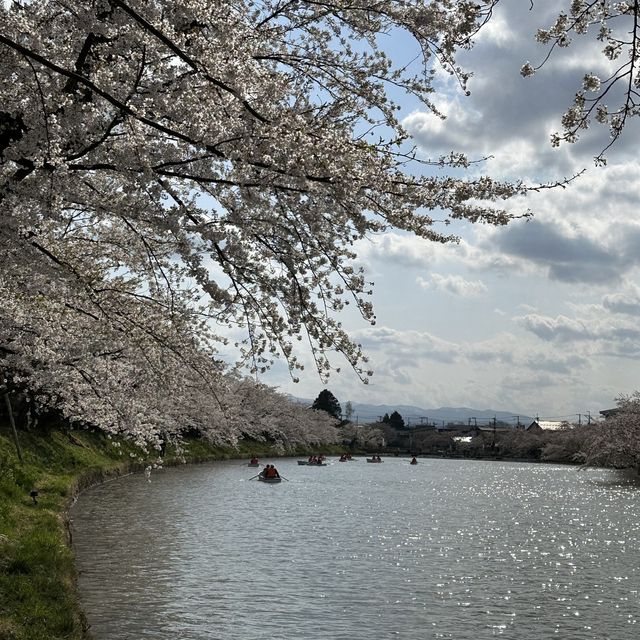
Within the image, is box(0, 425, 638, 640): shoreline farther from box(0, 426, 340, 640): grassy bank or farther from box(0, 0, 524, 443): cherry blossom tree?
box(0, 0, 524, 443): cherry blossom tree

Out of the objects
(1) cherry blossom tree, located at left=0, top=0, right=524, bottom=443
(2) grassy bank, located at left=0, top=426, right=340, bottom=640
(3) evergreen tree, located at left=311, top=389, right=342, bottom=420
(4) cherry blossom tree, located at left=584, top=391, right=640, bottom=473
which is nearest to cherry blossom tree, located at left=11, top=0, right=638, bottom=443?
(1) cherry blossom tree, located at left=0, top=0, right=524, bottom=443

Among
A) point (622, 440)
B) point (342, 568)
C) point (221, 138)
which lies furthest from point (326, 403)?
point (221, 138)

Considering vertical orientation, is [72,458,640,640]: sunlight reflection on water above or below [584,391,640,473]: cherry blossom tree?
below

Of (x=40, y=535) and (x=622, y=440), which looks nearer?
(x=40, y=535)

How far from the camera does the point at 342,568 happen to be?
1639cm

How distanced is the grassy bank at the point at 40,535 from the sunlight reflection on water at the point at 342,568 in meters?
0.96

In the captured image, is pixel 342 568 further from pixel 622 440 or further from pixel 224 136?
pixel 622 440

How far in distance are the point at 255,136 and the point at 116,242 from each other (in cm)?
584

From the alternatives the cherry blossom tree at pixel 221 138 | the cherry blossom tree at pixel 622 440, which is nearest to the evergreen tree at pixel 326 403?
the cherry blossom tree at pixel 622 440

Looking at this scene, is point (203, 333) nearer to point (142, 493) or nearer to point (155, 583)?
point (155, 583)

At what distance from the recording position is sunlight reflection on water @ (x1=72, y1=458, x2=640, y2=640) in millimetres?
11852

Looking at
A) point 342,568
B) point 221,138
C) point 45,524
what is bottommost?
point 342,568

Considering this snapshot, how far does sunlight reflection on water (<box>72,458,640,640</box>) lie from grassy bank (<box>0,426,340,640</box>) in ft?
3.15

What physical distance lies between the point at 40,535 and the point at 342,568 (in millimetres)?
7042
